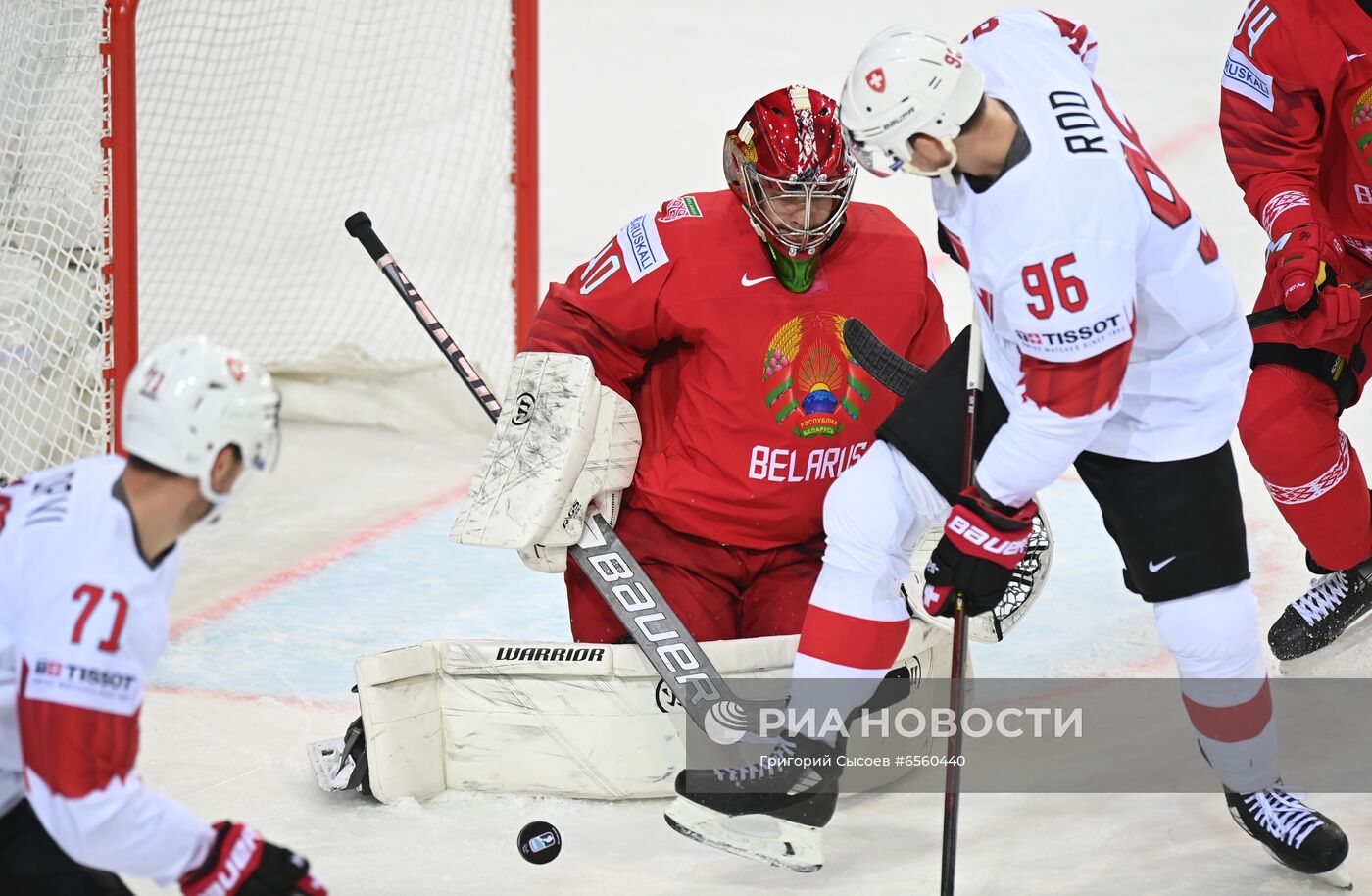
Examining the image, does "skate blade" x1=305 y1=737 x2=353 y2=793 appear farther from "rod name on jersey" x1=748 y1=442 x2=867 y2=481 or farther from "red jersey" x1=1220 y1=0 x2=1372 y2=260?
"red jersey" x1=1220 y1=0 x2=1372 y2=260

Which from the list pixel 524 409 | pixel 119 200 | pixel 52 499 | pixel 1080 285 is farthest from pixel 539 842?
pixel 119 200

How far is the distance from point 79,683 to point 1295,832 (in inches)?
65.5

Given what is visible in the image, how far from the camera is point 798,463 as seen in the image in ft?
9.07

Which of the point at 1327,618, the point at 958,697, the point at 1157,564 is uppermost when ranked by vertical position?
the point at 1157,564

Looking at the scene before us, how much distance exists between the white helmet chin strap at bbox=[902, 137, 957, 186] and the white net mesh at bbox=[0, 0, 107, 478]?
2.23 m

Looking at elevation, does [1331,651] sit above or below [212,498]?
below

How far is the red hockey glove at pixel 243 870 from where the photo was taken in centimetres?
161

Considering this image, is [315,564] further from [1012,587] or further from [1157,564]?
[1157,564]

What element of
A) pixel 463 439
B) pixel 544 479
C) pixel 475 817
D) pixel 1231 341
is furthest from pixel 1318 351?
pixel 463 439

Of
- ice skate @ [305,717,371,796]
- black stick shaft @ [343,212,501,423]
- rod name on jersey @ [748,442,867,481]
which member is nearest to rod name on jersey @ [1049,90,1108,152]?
rod name on jersey @ [748,442,867,481]

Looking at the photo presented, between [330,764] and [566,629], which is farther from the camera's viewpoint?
[566,629]

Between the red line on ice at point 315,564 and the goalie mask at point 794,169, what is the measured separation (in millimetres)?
1631

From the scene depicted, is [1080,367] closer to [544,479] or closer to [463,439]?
[544,479]

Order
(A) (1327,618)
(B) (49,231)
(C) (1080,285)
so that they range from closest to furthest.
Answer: (C) (1080,285) → (A) (1327,618) → (B) (49,231)
